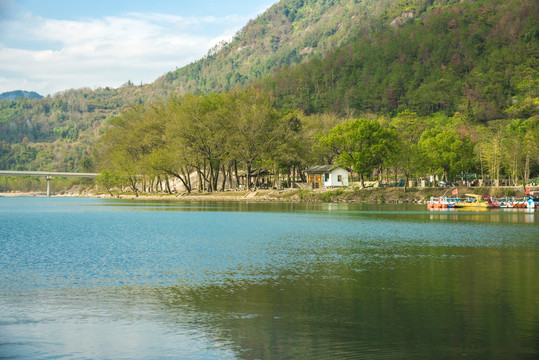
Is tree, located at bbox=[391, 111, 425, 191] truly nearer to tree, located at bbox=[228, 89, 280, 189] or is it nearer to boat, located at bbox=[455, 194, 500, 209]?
boat, located at bbox=[455, 194, 500, 209]

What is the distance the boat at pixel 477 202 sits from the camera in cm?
9288

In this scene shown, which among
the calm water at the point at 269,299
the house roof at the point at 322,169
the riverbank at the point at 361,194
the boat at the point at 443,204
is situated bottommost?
the calm water at the point at 269,299

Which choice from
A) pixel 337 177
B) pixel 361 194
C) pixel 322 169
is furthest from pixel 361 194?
pixel 322 169

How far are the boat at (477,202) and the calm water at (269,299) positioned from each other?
2140 inches

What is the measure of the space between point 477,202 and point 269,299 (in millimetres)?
83736

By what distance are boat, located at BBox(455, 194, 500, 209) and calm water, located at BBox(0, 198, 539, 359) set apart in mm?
54357

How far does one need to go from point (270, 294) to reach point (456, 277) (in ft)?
32.6

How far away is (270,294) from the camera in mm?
21062

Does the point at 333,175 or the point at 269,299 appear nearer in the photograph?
the point at 269,299

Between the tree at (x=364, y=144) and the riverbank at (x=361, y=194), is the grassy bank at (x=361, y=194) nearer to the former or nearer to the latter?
the riverbank at (x=361, y=194)

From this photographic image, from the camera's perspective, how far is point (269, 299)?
20.2 metres

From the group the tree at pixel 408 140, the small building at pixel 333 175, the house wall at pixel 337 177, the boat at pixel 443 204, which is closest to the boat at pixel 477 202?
the boat at pixel 443 204

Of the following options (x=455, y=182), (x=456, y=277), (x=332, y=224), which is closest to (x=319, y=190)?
(x=455, y=182)

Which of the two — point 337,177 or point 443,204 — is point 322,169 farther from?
point 443,204
